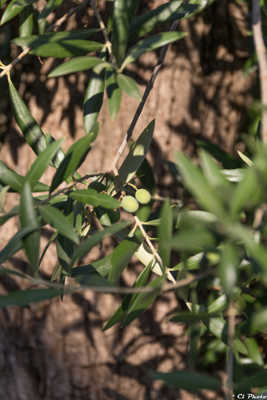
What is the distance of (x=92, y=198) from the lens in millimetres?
705

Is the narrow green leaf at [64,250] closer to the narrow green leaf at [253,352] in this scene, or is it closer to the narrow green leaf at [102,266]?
the narrow green leaf at [102,266]

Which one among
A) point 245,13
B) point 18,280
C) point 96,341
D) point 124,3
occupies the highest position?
point 124,3

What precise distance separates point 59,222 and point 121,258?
131mm

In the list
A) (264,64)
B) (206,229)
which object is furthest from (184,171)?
(264,64)

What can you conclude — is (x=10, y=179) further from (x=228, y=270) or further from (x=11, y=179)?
(x=228, y=270)

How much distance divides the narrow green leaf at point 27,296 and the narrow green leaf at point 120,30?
14.5 inches

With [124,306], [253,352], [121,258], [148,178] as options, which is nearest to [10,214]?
[121,258]

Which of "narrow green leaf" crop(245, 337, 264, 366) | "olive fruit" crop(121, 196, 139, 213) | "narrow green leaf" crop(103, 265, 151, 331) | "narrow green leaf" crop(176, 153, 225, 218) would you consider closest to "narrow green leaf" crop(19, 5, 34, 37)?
"olive fruit" crop(121, 196, 139, 213)

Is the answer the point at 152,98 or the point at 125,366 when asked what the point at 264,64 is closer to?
the point at 152,98

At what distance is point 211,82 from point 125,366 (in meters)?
1.03

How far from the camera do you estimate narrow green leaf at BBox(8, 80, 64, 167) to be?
0.89 meters

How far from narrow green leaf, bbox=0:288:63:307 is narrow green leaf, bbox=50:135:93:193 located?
0.19 meters

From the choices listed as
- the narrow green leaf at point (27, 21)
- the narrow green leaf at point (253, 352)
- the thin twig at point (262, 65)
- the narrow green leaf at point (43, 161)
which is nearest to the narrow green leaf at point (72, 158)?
the narrow green leaf at point (43, 161)

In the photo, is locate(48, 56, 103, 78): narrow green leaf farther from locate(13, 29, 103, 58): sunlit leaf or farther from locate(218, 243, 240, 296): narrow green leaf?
locate(218, 243, 240, 296): narrow green leaf
